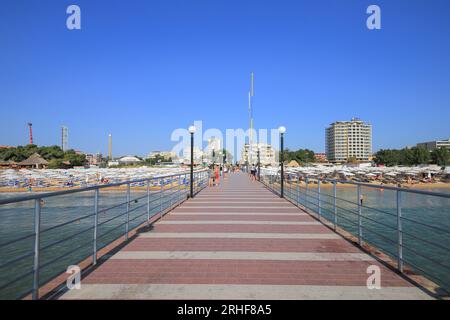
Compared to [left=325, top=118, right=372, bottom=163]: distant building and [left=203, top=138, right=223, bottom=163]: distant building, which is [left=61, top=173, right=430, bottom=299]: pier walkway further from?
[left=325, top=118, right=372, bottom=163]: distant building

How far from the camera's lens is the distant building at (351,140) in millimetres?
174000

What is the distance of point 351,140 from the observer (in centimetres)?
17462

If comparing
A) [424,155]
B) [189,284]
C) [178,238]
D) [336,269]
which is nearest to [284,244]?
[336,269]

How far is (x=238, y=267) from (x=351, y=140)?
185m

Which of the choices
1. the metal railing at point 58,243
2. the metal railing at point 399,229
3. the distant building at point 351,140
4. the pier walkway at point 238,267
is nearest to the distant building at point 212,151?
the metal railing at point 399,229

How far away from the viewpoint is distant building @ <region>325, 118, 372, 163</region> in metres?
174

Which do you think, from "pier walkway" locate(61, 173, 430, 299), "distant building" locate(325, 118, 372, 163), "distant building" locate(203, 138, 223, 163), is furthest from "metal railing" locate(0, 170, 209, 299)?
"distant building" locate(325, 118, 372, 163)

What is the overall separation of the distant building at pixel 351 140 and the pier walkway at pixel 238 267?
178 m

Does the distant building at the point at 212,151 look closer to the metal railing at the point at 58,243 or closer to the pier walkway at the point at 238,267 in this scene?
the metal railing at the point at 58,243

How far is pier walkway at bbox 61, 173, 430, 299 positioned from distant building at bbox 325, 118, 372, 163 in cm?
17789

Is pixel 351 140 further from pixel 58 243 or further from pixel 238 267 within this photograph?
pixel 58 243

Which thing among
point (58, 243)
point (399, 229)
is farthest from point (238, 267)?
point (58, 243)

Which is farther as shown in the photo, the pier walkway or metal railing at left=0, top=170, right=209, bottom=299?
the pier walkway
